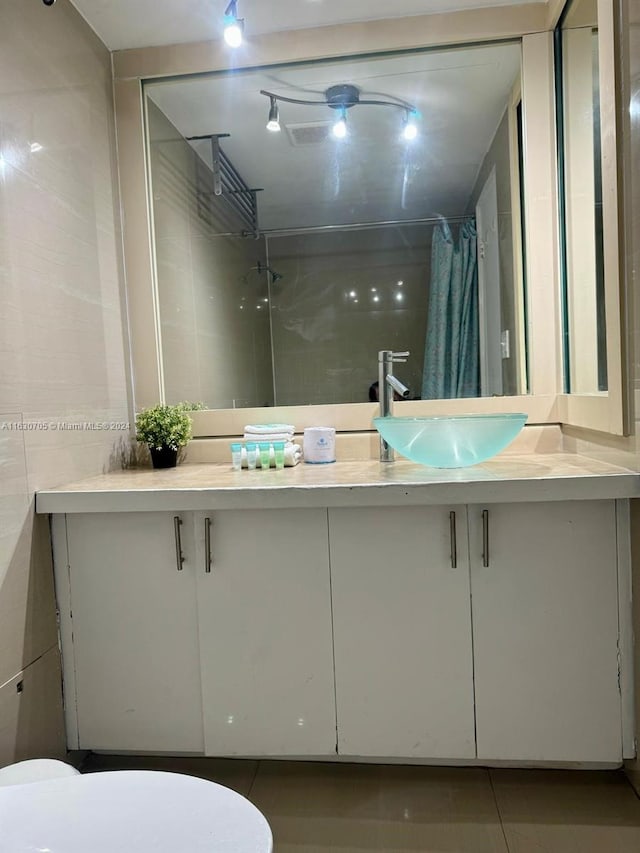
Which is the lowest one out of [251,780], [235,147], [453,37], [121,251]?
[251,780]

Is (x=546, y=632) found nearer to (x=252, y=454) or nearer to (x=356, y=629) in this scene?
(x=356, y=629)

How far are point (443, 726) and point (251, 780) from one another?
509 millimetres

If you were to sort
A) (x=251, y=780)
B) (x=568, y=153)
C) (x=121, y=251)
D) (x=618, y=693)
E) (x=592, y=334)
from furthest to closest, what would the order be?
1. (x=121, y=251)
2. (x=568, y=153)
3. (x=592, y=334)
4. (x=251, y=780)
5. (x=618, y=693)

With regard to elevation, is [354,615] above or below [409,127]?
below

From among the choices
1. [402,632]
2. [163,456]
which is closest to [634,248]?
[402,632]

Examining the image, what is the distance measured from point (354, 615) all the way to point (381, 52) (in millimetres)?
1731

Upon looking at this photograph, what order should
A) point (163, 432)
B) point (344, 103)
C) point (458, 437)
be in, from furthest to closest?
point (344, 103) < point (163, 432) < point (458, 437)

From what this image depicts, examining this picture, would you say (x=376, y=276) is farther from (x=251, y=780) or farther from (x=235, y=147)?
(x=251, y=780)

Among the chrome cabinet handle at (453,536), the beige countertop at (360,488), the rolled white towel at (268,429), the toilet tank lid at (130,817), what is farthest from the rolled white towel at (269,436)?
the toilet tank lid at (130,817)

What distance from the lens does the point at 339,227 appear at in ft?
6.50

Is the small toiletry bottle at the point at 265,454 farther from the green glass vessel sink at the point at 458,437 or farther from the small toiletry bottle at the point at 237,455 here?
the green glass vessel sink at the point at 458,437

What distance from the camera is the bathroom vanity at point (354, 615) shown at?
1.25m

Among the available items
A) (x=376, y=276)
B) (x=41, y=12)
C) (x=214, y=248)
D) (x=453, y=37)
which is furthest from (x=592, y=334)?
(x=41, y=12)

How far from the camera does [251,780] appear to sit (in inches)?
53.7
